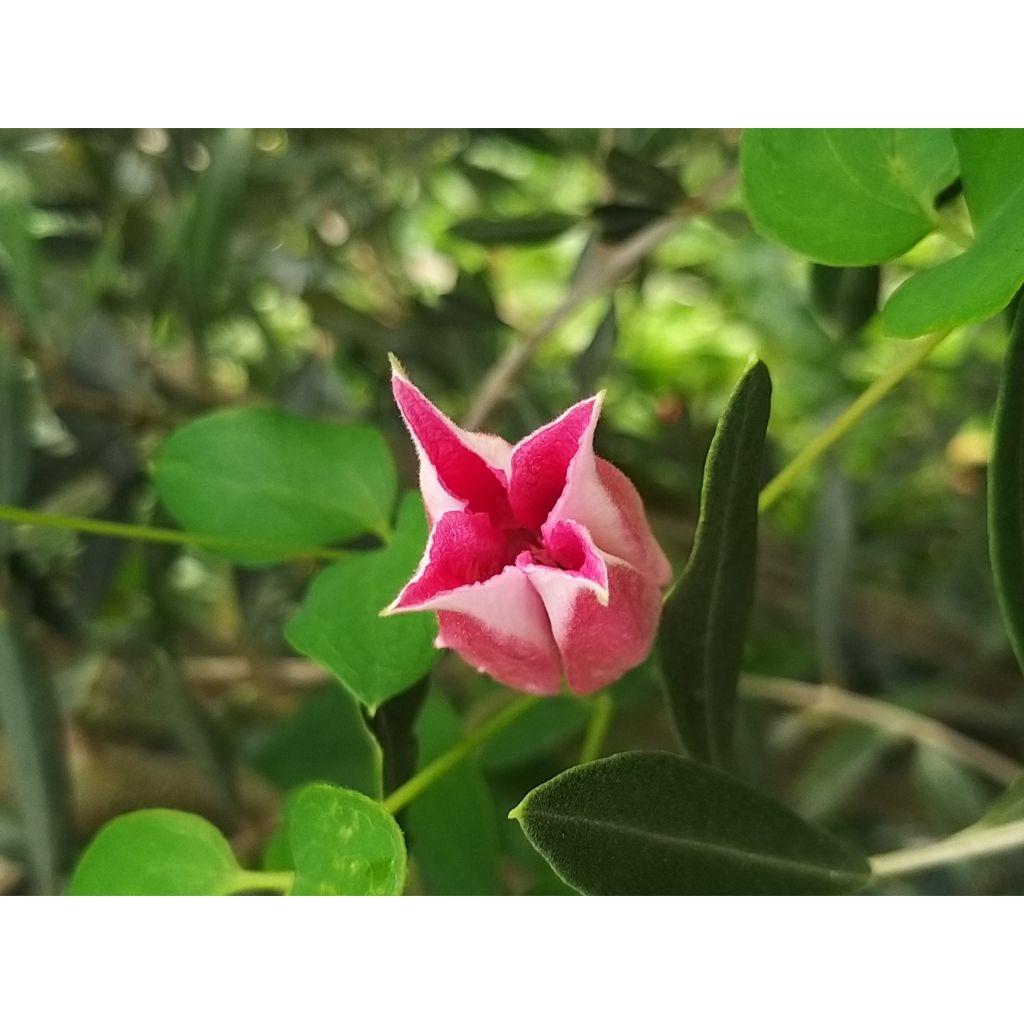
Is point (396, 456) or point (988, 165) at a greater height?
point (988, 165)

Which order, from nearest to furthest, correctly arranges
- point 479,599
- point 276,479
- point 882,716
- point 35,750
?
1. point 479,599
2. point 276,479
3. point 35,750
4. point 882,716

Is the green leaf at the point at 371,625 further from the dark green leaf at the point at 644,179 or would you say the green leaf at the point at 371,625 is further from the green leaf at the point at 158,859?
the dark green leaf at the point at 644,179

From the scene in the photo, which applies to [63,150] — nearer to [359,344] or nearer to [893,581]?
[359,344]

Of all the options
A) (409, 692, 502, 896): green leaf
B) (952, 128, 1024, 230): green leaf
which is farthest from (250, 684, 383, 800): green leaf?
(952, 128, 1024, 230): green leaf

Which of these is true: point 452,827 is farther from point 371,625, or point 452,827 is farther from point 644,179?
point 644,179

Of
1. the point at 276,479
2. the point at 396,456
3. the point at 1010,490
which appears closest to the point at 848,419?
the point at 1010,490

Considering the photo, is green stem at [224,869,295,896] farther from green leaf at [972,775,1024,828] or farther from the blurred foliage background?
green leaf at [972,775,1024,828]
